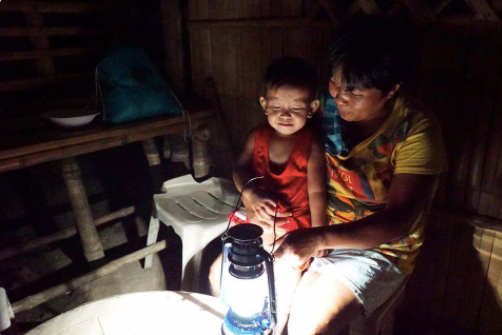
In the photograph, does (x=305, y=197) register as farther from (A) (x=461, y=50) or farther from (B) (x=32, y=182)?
(B) (x=32, y=182)

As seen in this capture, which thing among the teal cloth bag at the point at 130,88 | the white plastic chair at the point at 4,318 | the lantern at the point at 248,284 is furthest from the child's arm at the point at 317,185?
the teal cloth bag at the point at 130,88

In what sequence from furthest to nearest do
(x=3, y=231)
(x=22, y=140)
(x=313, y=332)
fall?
(x=3, y=231) → (x=22, y=140) → (x=313, y=332)

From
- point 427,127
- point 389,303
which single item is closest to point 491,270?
point 389,303

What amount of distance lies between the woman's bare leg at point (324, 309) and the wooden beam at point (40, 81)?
→ 320 cm

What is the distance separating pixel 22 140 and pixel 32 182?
2.17 meters

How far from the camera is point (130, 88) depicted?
10.5 feet

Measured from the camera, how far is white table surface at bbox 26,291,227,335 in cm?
164

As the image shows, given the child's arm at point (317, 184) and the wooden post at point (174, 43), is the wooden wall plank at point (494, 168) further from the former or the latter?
the wooden post at point (174, 43)

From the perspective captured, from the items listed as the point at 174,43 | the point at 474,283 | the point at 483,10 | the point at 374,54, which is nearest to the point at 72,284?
the point at 174,43

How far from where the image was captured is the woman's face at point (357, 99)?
5.72 feet

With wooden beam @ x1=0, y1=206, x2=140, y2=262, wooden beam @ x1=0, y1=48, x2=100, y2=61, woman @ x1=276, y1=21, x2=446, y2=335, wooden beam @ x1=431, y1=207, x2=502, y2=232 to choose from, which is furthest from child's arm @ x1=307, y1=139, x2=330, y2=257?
wooden beam @ x1=0, y1=48, x2=100, y2=61

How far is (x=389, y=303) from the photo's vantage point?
1.93 meters

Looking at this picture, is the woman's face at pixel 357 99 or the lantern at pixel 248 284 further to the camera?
the woman's face at pixel 357 99

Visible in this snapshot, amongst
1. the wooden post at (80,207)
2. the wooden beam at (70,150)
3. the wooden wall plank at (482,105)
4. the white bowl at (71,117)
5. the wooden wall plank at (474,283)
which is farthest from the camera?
the wooden post at (80,207)
